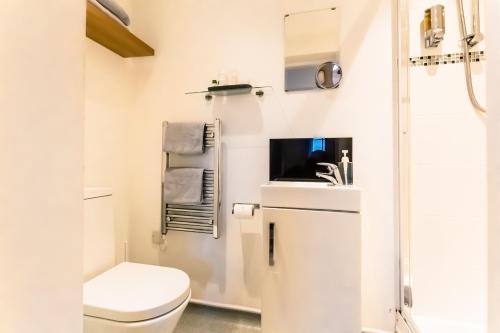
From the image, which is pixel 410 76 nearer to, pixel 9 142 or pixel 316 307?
pixel 316 307

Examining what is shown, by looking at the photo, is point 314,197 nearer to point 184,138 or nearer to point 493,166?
point 493,166

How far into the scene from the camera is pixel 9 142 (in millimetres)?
438

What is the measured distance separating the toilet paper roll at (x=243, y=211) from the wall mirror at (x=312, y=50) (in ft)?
2.59

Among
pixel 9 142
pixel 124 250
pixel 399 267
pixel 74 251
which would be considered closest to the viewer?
pixel 9 142

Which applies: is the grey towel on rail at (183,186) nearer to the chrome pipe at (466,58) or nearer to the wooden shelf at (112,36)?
the wooden shelf at (112,36)

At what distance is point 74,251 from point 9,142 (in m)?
0.25

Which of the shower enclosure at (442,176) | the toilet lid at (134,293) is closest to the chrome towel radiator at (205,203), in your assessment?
the toilet lid at (134,293)

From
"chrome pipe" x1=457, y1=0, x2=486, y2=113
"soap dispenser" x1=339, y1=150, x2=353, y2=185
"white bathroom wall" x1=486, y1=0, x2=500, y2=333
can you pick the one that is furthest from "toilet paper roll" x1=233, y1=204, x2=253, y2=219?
"chrome pipe" x1=457, y1=0, x2=486, y2=113

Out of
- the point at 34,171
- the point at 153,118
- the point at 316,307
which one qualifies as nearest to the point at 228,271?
the point at 316,307

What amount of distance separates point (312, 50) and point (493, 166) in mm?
1339

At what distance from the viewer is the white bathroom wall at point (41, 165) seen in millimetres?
438

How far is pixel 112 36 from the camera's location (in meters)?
1.62

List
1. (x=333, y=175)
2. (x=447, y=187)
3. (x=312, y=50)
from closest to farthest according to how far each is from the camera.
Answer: (x=447, y=187), (x=333, y=175), (x=312, y=50)

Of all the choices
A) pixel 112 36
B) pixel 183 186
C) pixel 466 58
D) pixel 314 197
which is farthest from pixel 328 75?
pixel 112 36
